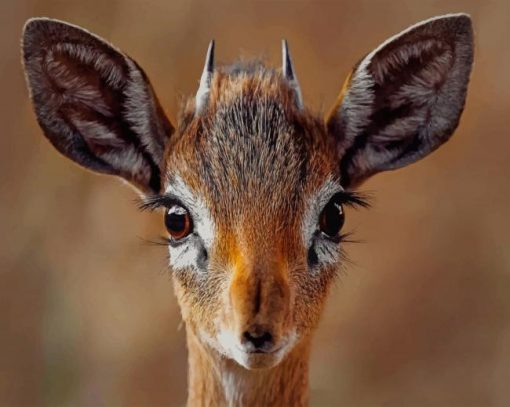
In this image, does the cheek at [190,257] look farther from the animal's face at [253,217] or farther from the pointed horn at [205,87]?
the pointed horn at [205,87]

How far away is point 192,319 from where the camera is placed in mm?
3688

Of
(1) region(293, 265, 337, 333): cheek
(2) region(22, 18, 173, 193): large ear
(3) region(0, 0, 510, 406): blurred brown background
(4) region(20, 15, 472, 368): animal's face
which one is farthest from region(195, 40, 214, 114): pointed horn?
(3) region(0, 0, 510, 406): blurred brown background

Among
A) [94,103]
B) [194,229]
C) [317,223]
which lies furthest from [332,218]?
[94,103]

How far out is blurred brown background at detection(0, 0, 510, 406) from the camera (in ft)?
21.4

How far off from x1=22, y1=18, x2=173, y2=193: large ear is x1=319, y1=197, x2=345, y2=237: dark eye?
1.91 feet

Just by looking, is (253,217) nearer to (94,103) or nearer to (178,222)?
(178,222)

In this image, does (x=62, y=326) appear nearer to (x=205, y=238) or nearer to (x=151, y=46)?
(x=151, y=46)

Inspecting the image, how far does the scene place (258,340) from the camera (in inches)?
127

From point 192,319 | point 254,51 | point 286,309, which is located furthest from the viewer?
point 254,51

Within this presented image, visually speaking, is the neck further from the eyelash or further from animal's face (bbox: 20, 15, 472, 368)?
the eyelash

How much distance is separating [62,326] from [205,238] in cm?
326

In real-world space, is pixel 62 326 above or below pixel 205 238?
below

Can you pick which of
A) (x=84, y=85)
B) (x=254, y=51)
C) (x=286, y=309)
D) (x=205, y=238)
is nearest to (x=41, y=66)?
(x=84, y=85)

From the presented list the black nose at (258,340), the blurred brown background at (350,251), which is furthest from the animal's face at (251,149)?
the blurred brown background at (350,251)
